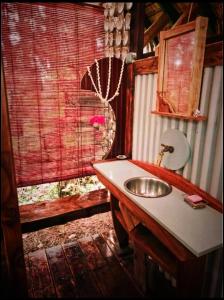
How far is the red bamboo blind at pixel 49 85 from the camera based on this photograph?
3217 mm

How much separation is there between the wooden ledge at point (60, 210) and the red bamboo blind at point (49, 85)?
40 centimetres

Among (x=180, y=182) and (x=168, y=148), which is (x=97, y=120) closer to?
(x=168, y=148)

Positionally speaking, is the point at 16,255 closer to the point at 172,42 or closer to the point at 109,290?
the point at 109,290

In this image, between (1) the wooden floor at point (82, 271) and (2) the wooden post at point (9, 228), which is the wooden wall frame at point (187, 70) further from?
(1) the wooden floor at point (82, 271)

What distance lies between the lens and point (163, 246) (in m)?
2.53

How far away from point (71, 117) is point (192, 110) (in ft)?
6.64

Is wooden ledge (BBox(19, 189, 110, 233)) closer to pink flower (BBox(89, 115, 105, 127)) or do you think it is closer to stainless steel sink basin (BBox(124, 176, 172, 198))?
stainless steel sink basin (BBox(124, 176, 172, 198))

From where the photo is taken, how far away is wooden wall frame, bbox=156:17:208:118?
2.27m

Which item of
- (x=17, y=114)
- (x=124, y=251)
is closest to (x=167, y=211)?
(x=124, y=251)

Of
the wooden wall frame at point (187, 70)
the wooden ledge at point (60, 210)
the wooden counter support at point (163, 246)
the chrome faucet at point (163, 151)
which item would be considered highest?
the wooden wall frame at point (187, 70)

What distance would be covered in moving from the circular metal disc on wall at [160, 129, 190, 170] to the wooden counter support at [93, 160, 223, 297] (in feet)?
0.44

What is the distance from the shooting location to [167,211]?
2211 mm

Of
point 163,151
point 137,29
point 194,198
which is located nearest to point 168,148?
point 163,151

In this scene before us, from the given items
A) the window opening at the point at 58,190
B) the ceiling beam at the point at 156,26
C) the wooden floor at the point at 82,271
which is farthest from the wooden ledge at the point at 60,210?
the ceiling beam at the point at 156,26
